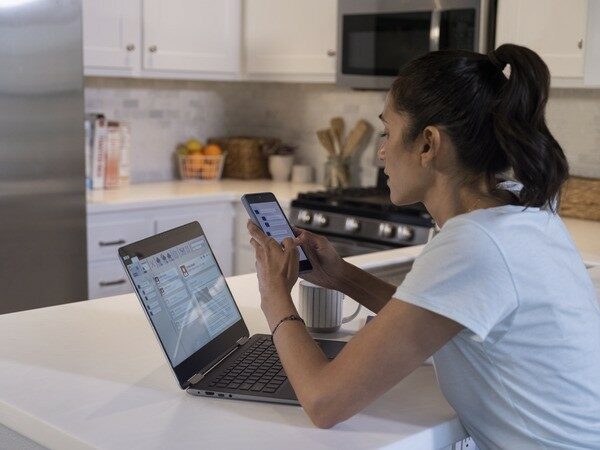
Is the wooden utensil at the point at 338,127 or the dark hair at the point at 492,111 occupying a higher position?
the dark hair at the point at 492,111

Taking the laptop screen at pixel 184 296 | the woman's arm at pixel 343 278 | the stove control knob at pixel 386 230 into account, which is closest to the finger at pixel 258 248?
the laptop screen at pixel 184 296

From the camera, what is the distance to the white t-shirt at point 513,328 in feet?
4.63

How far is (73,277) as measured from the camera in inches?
155

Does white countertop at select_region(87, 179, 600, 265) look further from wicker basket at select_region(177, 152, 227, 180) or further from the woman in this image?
the woman

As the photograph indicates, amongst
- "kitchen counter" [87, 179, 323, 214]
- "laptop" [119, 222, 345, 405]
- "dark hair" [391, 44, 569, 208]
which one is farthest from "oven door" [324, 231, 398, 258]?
"dark hair" [391, 44, 569, 208]

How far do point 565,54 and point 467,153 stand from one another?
7.51 feet

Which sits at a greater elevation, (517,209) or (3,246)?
(517,209)

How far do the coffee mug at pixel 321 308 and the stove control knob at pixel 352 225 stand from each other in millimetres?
2087

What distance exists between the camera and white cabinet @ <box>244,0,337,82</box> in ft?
15.0

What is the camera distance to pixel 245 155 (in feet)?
17.0

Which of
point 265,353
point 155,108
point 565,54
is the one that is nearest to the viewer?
point 265,353

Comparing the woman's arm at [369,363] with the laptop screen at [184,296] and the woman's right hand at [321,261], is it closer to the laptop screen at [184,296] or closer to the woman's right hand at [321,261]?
the laptop screen at [184,296]

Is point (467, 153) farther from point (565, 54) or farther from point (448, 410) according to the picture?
point (565, 54)

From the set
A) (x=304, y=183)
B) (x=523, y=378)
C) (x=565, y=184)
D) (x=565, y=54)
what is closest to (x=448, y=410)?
(x=523, y=378)
